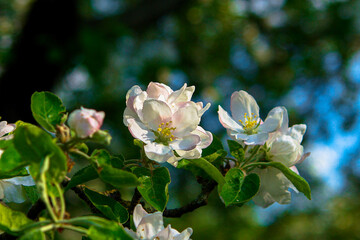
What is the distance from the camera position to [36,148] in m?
0.73

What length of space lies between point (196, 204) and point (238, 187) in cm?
16

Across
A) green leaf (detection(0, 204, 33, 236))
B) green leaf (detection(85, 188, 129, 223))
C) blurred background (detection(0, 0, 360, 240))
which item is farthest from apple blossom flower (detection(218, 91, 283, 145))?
blurred background (detection(0, 0, 360, 240))

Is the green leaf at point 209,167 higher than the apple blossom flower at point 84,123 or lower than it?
lower

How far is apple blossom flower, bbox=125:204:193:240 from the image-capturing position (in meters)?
0.98

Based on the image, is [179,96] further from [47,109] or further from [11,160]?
[11,160]

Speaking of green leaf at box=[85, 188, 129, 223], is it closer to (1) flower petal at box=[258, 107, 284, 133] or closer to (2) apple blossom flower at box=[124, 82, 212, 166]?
(2) apple blossom flower at box=[124, 82, 212, 166]

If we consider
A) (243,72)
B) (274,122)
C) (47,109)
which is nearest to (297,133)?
(274,122)

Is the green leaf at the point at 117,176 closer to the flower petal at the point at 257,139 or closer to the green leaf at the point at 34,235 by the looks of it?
the green leaf at the point at 34,235

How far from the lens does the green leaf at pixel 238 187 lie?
1066 millimetres

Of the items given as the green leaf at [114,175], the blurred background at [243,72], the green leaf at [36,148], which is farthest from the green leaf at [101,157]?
the blurred background at [243,72]

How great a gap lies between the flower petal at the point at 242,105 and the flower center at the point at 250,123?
0.05 ft

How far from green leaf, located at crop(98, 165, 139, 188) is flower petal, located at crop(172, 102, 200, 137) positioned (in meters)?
0.27

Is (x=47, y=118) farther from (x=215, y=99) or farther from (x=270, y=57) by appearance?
(x=270, y=57)

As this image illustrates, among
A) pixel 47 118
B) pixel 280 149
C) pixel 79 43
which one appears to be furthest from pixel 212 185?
pixel 79 43
